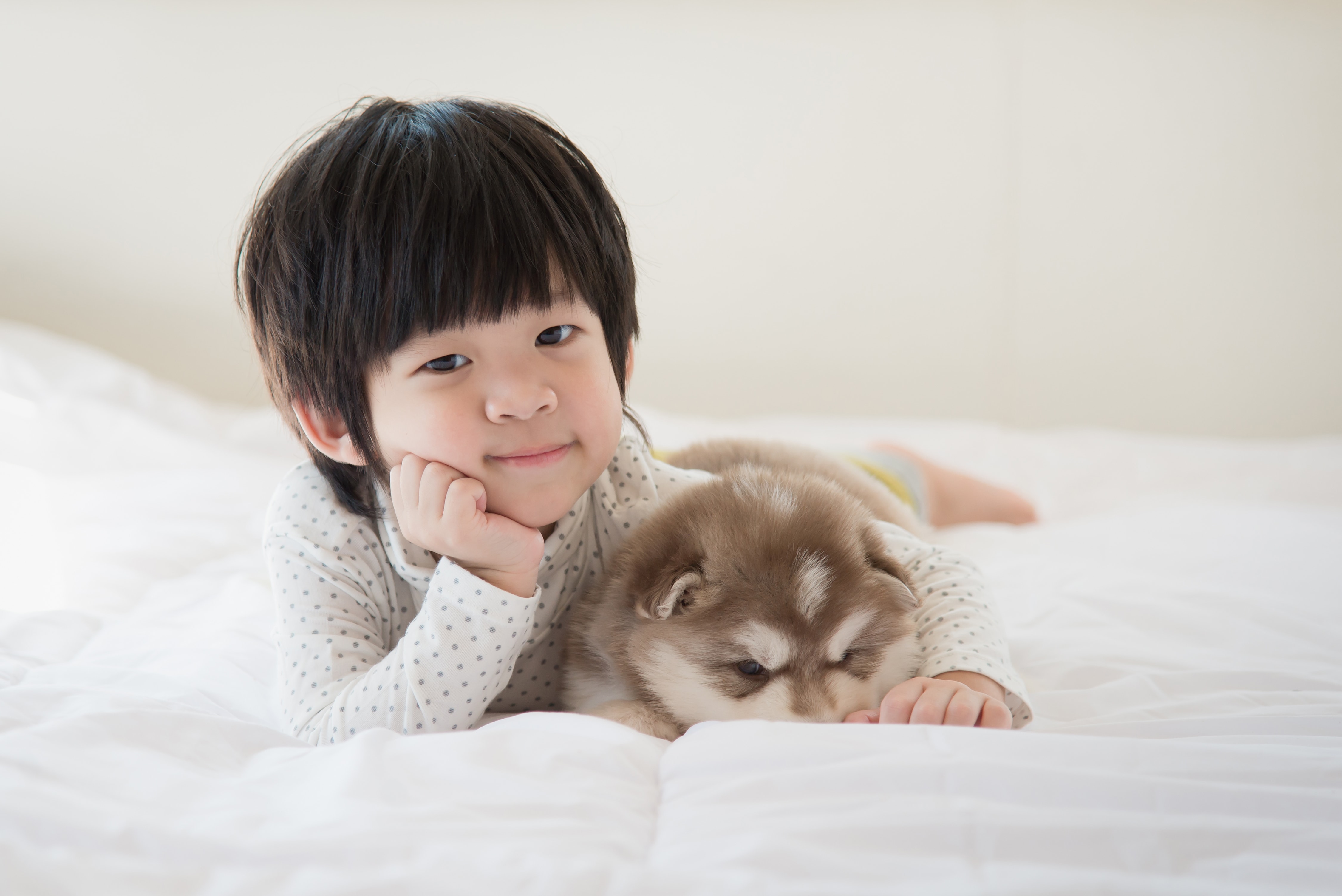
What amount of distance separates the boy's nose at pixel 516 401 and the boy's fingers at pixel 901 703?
1.81 ft

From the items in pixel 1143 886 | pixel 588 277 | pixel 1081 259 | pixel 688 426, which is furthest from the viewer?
pixel 1081 259

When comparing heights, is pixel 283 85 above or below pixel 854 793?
above

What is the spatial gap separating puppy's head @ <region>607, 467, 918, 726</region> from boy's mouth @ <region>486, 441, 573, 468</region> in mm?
177

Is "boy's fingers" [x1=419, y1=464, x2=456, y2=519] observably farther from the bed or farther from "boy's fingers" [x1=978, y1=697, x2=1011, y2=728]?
"boy's fingers" [x1=978, y1=697, x2=1011, y2=728]

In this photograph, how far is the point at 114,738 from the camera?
0.95 meters

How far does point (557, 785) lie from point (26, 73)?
359 cm

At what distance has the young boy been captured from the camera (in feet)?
3.82

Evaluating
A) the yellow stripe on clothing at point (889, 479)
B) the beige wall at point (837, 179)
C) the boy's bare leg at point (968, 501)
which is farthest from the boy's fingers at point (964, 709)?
the beige wall at point (837, 179)

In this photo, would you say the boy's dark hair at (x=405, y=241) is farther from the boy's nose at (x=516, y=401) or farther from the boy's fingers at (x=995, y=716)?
the boy's fingers at (x=995, y=716)

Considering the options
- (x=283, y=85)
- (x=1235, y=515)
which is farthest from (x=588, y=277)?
(x=283, y=85)

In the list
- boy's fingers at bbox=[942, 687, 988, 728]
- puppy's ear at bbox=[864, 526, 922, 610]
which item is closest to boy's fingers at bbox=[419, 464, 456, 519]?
puppy's ear at bbox=[864, 526, 922, 610]

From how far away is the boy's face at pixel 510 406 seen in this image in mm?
1177

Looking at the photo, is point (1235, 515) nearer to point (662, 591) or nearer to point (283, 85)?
point (662, 591)

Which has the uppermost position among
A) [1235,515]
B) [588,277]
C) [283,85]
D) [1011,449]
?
[283,85]
